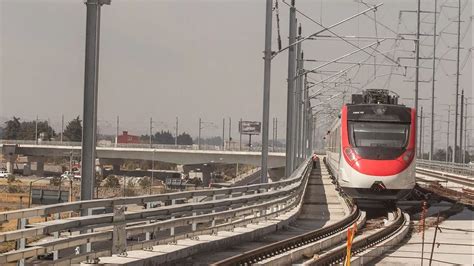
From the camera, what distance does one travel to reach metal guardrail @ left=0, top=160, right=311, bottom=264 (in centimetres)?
1020

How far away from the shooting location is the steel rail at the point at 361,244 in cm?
1582

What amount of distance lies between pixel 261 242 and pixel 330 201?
56.9ft

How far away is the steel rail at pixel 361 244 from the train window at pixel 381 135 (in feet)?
8.16

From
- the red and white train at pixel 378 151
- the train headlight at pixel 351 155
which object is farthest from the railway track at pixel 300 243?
the train headlight at pixel 351 155

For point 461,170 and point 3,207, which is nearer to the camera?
point 3,207

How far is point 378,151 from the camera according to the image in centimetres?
2712

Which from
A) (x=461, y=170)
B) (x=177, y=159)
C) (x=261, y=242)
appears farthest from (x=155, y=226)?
(x=177, y=159)

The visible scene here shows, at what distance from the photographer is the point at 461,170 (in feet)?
218

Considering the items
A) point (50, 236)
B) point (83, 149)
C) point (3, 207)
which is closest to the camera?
point (50, 236)

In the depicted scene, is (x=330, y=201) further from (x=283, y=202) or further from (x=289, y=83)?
(x=283, y=202)

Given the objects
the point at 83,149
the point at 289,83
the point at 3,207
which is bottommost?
the point at 3,207

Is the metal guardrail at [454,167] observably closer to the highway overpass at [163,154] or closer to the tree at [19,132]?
the highway overpass at [163,154]

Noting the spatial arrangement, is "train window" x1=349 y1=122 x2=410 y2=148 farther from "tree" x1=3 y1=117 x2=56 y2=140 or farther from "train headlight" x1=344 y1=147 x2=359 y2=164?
"tree" x1=3 y1=117 x2=56 y2=140

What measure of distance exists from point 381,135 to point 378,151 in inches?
28.3
